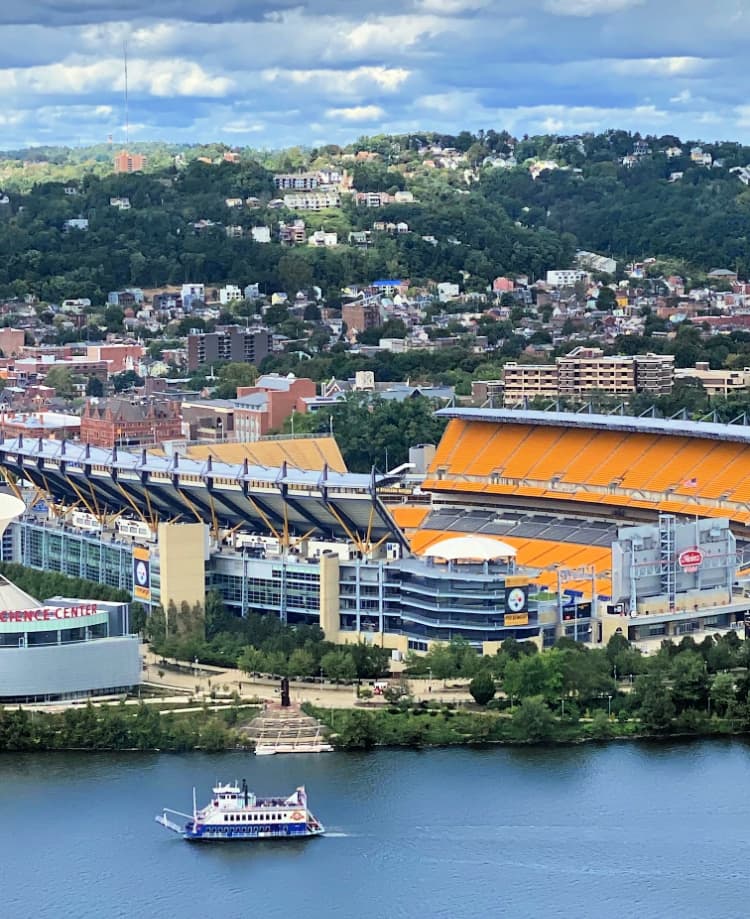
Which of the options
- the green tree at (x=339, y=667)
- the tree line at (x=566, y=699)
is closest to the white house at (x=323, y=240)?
the green tree at (x=339, y=667)

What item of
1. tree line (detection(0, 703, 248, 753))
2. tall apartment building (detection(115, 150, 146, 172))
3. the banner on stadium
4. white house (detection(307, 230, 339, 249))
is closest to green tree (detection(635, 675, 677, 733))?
tree line (detection(0, 703, 248, 753))

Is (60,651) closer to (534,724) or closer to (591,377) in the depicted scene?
(534,724)

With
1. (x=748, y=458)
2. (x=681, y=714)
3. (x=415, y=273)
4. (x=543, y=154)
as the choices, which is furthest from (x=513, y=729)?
(x=543, y=154)

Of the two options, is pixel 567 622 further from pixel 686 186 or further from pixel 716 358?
pixel 686 186

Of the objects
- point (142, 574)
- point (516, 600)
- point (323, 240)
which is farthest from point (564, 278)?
point (516, 600)

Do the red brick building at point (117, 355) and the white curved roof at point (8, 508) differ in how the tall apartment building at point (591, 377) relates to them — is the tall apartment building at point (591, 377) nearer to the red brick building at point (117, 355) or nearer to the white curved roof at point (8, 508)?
the red brick building at point (117, 355)

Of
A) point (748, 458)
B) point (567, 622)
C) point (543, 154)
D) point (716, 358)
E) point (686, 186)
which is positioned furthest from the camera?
point (543, 154)
